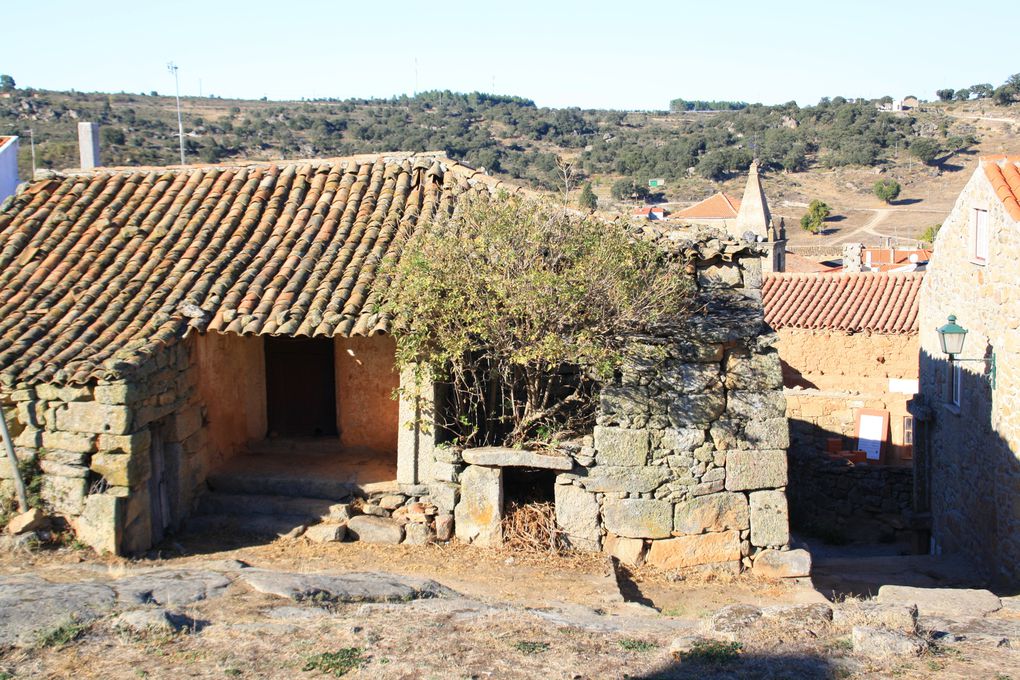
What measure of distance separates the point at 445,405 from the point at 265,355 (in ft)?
8.79

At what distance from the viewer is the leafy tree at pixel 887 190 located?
56438mm

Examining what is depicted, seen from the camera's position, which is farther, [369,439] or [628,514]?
[369,439]

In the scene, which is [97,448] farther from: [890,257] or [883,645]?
[890,257]

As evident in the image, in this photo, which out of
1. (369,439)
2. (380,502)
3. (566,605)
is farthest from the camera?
(369,439)

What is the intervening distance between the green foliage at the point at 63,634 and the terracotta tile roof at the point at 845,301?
17.9 m

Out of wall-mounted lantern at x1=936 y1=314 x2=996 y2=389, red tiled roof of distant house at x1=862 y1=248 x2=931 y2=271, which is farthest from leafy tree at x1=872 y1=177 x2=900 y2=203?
wall-mounted lantern at x1=936 y1=314 x2=996 y2=389

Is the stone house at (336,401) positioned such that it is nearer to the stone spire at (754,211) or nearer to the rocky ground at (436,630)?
the rocky ground at (436,630)

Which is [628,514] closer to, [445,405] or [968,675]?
[445,405]

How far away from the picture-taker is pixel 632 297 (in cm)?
833

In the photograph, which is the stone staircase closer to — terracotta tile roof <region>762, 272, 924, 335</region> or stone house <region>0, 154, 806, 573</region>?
stone house <region>0, 154, 806, 573</region>

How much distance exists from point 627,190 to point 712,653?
1989 inches

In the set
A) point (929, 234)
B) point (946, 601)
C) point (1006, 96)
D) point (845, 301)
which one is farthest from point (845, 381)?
point (1006, 96)

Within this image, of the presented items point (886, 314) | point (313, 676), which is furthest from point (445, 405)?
point (886, 314)

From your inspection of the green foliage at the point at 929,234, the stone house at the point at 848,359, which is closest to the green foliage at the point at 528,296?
the stone house at the point at 848,359
